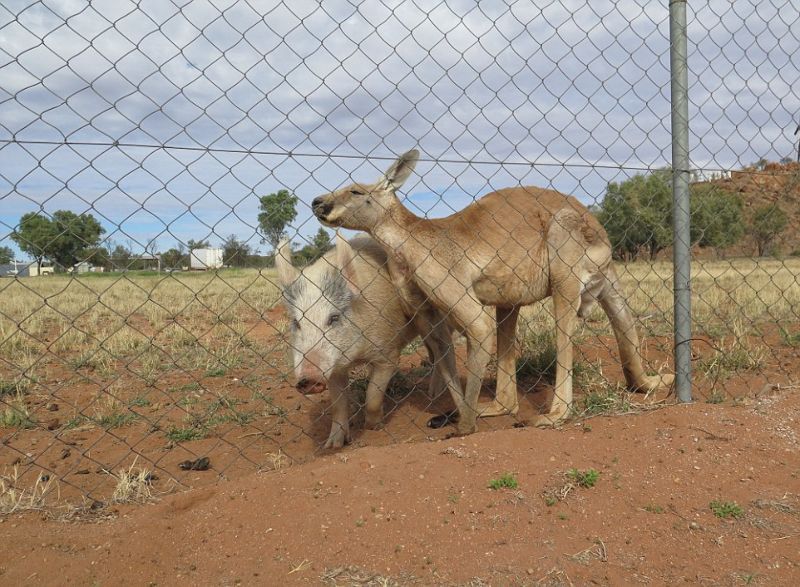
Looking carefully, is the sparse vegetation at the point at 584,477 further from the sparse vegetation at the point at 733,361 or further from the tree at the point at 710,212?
the sparse vegetation at the point at 733,361

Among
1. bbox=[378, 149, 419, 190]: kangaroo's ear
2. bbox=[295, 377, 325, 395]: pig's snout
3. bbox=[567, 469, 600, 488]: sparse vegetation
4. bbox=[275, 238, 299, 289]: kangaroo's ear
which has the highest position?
bbox=[378, 149, 419, 190]: kangaroo's ear

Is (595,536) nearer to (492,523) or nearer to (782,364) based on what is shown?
(492,523)

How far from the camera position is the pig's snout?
478 cm

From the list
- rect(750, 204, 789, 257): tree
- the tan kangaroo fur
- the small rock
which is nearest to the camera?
the small rock

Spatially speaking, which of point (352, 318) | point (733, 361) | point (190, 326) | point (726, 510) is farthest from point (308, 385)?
point (190, 326)

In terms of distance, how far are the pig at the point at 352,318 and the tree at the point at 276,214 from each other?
125cm

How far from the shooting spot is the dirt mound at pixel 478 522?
9.18ft

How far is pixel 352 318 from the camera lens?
5.45 meters

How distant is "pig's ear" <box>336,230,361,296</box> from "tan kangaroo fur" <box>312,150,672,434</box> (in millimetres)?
249

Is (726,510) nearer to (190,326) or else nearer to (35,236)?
(35,236)

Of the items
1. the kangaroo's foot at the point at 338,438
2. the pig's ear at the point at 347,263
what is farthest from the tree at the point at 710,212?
the kangaroo's foot at the point at 338,438

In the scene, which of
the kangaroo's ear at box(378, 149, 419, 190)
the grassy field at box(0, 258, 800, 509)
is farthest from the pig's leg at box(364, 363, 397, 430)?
the kangaroo's ear at box(378, 149, 419, 190)

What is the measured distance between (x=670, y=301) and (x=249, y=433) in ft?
29.9

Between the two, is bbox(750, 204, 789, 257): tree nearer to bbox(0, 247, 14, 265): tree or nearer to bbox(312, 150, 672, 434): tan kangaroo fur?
bbox(312, 150, 672, 434): tan kangaroo fur
